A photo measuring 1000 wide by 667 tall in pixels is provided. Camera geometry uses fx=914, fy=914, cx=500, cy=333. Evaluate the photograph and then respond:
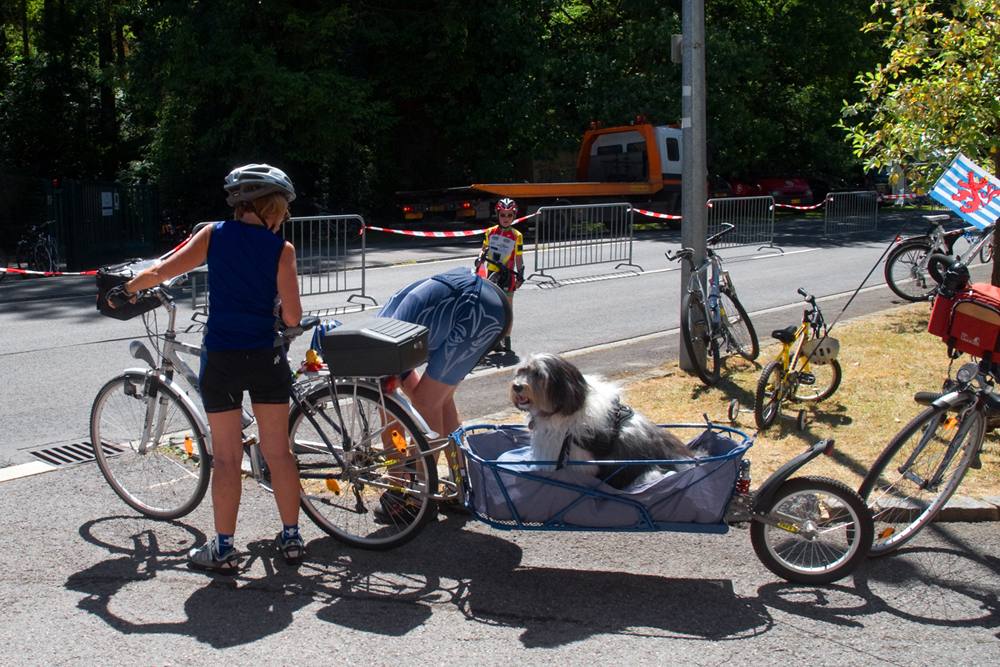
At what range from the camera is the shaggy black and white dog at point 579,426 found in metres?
3.99

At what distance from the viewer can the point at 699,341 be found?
7.48m

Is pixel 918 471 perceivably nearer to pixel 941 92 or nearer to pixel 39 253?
pixel 941 92

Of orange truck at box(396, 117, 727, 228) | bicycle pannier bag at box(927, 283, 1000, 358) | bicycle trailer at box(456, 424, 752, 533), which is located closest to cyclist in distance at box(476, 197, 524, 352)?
bicycle trailer at box(456, 424, 752, 533)

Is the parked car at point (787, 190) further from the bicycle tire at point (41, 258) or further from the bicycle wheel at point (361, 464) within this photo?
the bicycle wheel at point (361, 464)

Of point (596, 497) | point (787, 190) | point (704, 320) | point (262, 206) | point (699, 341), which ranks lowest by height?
point (596, 497)

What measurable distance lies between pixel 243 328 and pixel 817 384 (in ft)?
15.5

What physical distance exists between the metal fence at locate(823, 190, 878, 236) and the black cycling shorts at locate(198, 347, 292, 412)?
20.4 meters

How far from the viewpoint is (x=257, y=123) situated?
80.4 feet

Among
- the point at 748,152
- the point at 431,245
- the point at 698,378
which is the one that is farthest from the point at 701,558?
the point at 748,152

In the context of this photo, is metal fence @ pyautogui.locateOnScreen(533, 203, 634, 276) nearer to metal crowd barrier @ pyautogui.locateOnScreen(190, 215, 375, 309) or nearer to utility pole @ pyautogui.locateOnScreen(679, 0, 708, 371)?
metal crowd barrier @ pyautogui.locateOnScreen(190, 215, 375, 309)

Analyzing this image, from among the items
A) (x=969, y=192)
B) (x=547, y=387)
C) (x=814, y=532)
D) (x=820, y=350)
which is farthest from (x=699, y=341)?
(x=547, y=387)

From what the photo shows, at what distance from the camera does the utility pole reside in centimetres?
752

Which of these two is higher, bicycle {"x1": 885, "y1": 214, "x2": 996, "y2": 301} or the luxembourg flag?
the luxembourg flag

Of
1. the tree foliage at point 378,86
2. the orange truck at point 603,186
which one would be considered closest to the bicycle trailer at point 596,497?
the orange truck at point 603,186
